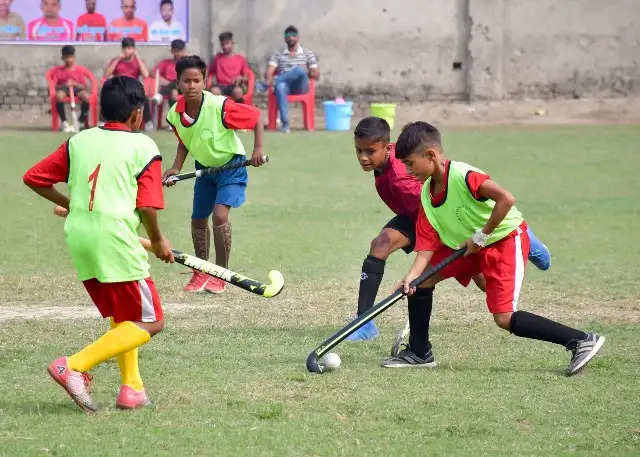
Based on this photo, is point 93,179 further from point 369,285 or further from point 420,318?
point 369,285

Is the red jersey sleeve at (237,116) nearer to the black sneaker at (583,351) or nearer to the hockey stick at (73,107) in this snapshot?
the black sneaker at (583,351)

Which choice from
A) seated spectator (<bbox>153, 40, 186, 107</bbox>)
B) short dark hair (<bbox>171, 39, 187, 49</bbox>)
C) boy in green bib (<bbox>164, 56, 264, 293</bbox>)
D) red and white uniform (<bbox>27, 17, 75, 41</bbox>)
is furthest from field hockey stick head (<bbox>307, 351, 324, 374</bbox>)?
red and white uniform (<bbox>27, 17, 75, 41</bbox>)

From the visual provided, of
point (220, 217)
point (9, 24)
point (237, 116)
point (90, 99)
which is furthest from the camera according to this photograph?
point (9, 24)

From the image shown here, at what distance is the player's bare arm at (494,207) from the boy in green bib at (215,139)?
3009 millimetres

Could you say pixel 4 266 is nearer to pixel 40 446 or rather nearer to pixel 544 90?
pixel 40 446

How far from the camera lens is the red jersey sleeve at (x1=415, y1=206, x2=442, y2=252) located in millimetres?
6289

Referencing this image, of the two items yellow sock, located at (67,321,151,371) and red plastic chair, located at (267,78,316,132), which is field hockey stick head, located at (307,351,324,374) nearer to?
yellow sock, located at (67,321,151,371)

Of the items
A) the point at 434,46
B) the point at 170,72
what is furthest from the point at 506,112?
the point at 170,72

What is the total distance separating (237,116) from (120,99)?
11.2 ft

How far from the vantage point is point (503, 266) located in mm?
6094

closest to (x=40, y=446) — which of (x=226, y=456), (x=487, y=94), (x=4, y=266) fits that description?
(x=226, y=456)

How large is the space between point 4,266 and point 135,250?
4793 millimetres

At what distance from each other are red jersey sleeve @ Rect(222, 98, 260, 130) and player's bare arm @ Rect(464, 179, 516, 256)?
121 inches

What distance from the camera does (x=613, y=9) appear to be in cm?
2291
